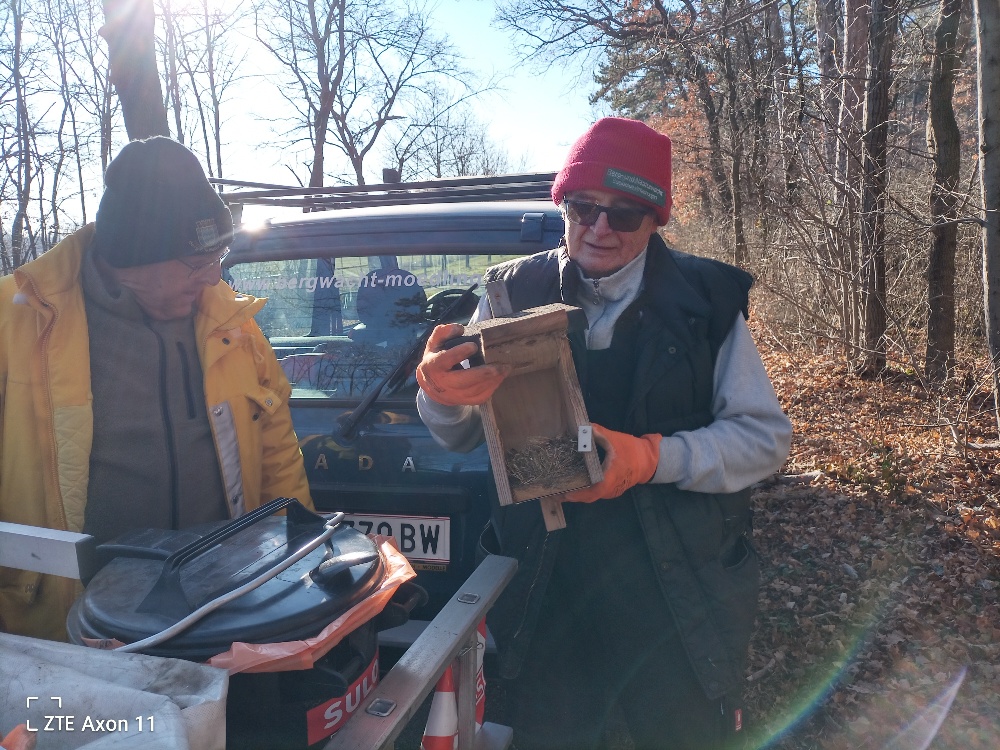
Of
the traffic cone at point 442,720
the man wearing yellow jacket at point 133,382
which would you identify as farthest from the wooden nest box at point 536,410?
the man wearing yellow jacket at point 133,382

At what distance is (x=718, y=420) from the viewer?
2.12 metres

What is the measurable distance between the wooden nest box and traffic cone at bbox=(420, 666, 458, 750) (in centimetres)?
45

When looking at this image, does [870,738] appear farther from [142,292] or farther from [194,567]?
[142,292]

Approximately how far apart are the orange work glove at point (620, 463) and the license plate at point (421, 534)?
31.7 inches

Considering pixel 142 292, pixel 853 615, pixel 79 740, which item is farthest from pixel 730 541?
pixel 853 615

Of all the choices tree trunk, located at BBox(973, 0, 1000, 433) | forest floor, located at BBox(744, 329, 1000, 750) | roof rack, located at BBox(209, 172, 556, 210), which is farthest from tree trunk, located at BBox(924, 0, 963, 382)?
roof rack, located at BBox(209, 172, 556, 210)

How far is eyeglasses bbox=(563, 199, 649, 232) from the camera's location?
2.13 m

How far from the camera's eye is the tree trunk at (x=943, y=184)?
21.8 ft

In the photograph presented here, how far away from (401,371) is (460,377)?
3.38 ft

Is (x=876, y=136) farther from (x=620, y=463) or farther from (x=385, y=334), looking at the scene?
(x=620, y=463)

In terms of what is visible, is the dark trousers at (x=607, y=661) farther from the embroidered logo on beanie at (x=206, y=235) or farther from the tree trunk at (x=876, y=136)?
the tree trunk at (x=876, y=136)

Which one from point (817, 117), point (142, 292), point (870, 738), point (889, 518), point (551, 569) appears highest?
point (817, 117)

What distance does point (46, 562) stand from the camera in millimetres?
1672

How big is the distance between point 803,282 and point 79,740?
10.2 metres
